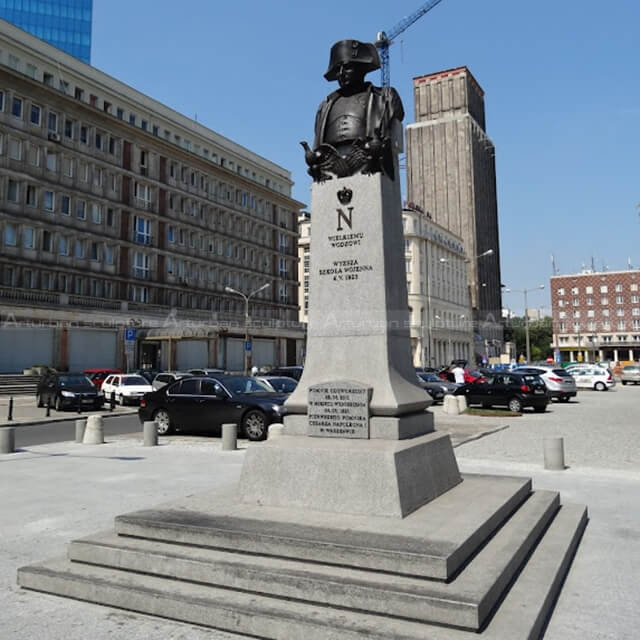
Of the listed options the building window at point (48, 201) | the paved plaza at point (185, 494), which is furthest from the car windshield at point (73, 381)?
the building window at point (48, 201)

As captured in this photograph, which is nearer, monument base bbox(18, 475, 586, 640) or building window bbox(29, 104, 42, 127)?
monument base bbox(18, 475, 586, 640)

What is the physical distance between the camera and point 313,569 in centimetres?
473

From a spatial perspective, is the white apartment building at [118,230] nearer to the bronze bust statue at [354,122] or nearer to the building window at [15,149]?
the building window at [15,149]

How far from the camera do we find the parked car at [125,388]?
3011cm

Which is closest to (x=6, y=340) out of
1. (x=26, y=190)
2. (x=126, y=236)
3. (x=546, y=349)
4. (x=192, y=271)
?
(x=26, y=190)

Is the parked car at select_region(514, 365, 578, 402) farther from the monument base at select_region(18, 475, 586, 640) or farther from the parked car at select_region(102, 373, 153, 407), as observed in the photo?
the monument base at select_region(18, 475, 586, 640)

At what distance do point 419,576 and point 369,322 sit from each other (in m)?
3.08

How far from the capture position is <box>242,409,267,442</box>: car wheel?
15.5 m

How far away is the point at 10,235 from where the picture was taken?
143ft

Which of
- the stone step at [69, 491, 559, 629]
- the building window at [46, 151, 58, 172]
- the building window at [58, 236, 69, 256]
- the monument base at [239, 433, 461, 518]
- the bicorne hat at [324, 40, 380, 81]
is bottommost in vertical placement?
the stone step at [69, 491, 559, 629]

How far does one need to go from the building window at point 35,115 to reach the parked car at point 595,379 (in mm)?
43996

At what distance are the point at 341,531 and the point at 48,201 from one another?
156ft

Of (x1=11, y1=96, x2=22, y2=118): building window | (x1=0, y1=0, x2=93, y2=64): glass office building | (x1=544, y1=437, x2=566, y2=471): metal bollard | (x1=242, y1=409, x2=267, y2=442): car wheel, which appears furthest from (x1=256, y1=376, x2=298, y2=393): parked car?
(x1=0, y1=0, x2=93, y2=64): glass office building

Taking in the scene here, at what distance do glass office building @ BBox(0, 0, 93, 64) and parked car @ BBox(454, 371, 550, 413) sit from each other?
88554 mm
